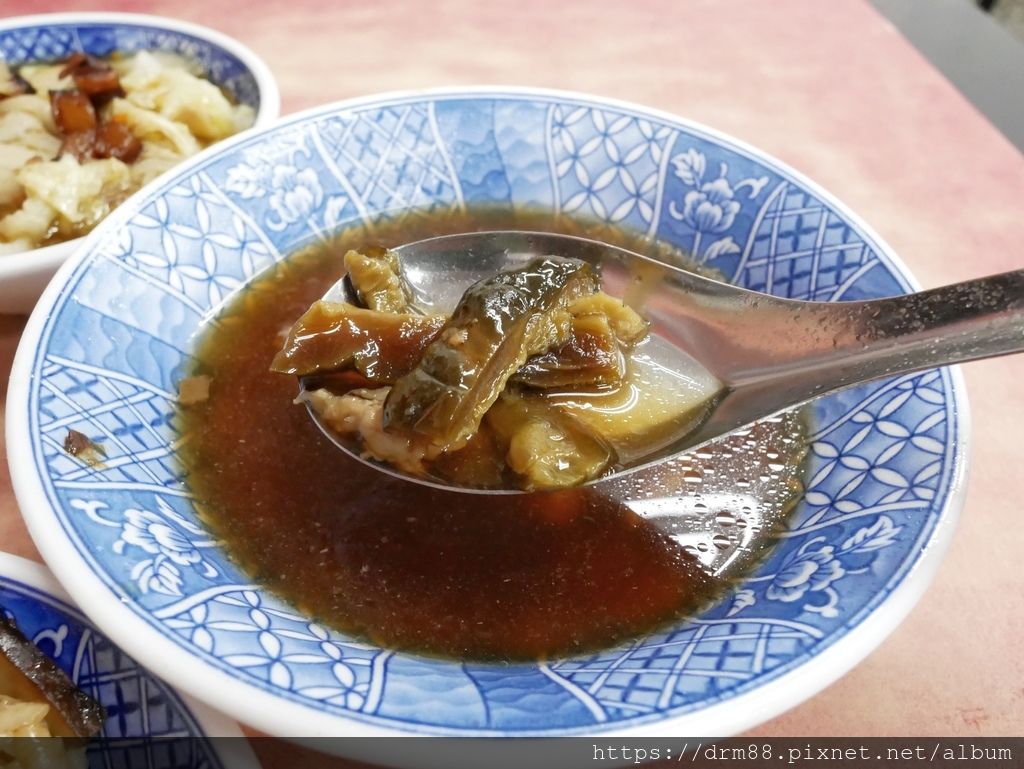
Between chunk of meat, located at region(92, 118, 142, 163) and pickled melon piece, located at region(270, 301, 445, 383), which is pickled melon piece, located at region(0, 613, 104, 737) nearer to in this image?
pickled melon piece, located at region(270, 301, 445, 383)

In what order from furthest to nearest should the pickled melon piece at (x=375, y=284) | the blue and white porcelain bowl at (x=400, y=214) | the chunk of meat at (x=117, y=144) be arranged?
the chunk of meat at (x=117, y=144)
the pickled melon piece at (x=375, y=284)
the blue and white porcelain bowl at (x=400, y=214)

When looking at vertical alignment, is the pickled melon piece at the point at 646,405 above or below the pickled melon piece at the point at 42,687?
above

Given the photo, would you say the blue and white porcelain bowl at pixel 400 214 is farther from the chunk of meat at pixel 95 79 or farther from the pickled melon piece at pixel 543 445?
the chunk of meat at pixel 95 79

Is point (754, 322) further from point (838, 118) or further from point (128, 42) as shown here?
point (128, 42)

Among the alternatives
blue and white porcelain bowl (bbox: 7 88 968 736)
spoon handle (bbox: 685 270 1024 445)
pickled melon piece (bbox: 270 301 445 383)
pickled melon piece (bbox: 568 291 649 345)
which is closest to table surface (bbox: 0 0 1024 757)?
blue and white porcelain bowl (bbox: 7 88 968 736)

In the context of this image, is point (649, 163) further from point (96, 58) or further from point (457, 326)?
point (96, 58)

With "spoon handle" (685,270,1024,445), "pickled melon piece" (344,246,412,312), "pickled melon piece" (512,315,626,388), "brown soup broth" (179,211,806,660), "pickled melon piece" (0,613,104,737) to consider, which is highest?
"spoon handle" (685,270,1024,445)

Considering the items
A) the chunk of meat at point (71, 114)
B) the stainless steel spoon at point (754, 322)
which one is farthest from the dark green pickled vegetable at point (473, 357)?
the chunk of meat at point (71, 114)
